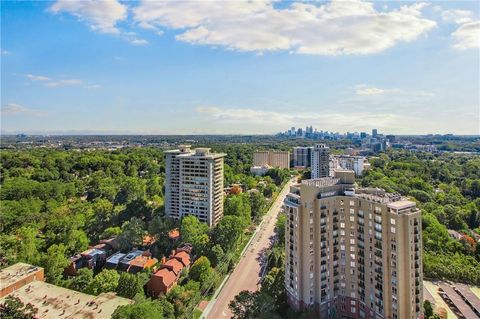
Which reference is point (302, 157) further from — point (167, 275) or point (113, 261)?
point (167, 275)

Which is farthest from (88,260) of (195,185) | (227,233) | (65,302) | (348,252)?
(348,252)

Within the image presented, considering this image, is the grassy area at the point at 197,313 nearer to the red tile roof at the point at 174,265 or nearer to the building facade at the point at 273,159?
the red tile roof at the point at 174,265

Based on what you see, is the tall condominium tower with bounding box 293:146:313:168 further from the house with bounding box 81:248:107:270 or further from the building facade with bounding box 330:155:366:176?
the house with bounding box 81:248:107:270

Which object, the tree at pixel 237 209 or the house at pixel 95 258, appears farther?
the tree at pixel 237 209

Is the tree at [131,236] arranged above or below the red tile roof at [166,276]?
above

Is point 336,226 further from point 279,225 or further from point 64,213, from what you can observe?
point 64,213

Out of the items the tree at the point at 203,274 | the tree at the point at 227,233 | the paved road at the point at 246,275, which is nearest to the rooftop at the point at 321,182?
the paved road at the point at 246,275
